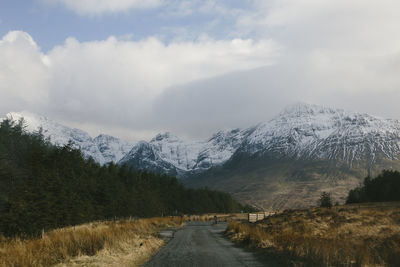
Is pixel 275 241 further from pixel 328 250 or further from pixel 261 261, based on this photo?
pixel 328 250

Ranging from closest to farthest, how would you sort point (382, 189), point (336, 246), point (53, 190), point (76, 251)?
point (76, 251)
point (336, 246)
point (53, 190)
point (382, 189)

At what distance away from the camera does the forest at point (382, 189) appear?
11231 cm

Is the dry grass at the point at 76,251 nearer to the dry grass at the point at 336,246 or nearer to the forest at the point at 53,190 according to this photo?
the dry grass at the point at 336,246

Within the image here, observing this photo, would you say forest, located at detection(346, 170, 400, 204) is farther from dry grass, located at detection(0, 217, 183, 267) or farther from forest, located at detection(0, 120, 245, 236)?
dry grass, located at detection(0, 217, 183, 267)

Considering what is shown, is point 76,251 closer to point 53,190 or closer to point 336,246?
point 336,246

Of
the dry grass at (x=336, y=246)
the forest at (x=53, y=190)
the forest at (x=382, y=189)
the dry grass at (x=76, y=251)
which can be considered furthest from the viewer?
the forest at (x=382, y=189)

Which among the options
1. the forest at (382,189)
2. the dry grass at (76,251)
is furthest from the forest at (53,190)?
the forest at (382,189)

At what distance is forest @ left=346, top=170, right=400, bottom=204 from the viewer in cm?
11231

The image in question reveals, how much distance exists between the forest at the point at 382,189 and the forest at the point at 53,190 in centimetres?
6708

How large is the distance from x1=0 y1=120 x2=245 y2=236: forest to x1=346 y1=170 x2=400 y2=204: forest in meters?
67.1

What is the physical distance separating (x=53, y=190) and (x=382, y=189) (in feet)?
330

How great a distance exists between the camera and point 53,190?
48875mm

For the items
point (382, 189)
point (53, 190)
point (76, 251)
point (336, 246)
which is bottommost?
point (76, 251)

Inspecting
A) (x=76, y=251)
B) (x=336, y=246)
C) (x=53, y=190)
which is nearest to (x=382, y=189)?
(x=53, y=190)
